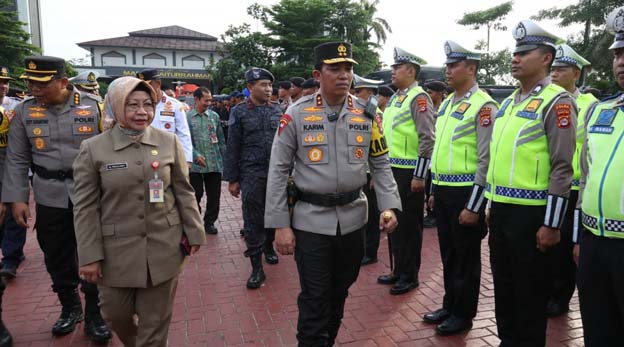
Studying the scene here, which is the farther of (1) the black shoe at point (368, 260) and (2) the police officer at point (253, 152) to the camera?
(1) the black shoe at point (368, 260)

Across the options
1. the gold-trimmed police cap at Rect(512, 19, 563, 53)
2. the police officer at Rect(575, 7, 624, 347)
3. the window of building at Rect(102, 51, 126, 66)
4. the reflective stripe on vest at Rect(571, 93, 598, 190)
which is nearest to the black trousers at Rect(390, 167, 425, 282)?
the reflective stripe on vest at Rect(571, 93, 598, 190)

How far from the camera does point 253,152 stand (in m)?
4.87

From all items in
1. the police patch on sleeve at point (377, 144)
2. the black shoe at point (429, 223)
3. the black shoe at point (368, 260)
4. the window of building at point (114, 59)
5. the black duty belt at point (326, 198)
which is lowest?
the black shoe at point (429, 223)

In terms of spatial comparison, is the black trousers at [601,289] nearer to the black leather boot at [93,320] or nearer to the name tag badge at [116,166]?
the name tag badge at [116,166]

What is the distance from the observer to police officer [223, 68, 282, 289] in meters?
4.77

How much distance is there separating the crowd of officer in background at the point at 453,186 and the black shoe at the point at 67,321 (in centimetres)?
1

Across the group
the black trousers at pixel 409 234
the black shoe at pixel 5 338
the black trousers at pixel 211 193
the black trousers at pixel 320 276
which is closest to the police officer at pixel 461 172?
the black trousers at pixel 409 234

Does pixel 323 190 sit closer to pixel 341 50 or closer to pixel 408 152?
pixel 341 50

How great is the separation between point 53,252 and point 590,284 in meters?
3.72

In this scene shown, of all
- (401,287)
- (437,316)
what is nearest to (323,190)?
(437,316)

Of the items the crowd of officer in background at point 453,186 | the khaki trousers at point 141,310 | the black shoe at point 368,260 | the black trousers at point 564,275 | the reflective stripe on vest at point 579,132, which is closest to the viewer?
the crowd of officer in background at point 453,186

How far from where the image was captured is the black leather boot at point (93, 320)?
354 cm

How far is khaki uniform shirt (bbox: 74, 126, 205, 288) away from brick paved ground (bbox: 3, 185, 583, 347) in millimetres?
1175

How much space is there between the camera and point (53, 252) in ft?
11.6
